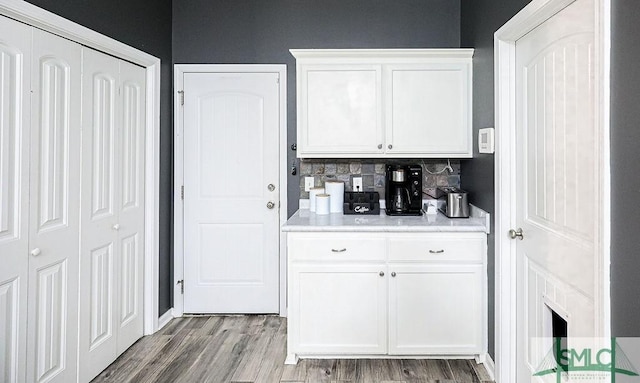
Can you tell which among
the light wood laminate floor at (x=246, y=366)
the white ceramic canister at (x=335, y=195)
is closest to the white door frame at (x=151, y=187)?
the light wood laminate floor at (x=246, y=366)

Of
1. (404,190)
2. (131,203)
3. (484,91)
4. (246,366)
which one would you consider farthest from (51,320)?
(484,91)

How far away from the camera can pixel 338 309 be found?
2748mm

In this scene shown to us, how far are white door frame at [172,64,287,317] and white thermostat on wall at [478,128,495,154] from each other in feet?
4.91

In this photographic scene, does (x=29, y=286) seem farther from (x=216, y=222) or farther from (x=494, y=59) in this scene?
(x=494, y=59)

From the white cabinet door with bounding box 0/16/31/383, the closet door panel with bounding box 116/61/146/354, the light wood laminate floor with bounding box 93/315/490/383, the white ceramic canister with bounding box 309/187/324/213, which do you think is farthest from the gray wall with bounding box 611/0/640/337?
the closet door panel with bounding box 116/61/146/354

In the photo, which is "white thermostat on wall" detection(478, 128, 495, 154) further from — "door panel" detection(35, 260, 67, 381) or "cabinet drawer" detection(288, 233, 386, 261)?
"door panel" detection(35, 260, 67, 381)

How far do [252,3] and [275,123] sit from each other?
0.98 m

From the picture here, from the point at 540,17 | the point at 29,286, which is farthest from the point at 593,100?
the point at 29,286

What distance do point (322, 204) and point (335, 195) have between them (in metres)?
0.14

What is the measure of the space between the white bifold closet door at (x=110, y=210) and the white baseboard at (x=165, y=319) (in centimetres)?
19

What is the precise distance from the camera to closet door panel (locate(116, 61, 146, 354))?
2.91 m

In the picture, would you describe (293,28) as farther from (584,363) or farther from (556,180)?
(584,363)

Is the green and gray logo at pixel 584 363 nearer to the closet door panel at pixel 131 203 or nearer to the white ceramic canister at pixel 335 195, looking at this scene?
the white ceramic canister at pixel 335 195

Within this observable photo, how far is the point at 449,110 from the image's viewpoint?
3088 millimetres
